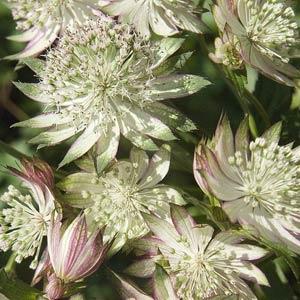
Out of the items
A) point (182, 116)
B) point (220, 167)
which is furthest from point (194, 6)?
point (220, 167)

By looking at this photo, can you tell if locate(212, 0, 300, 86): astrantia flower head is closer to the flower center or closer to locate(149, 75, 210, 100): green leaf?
the flower center

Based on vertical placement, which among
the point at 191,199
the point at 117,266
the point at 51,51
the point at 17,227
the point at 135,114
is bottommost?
the point at 117,266

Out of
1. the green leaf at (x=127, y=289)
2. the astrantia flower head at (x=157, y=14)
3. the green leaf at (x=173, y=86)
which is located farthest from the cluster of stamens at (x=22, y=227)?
the astrantia flower head at (x=157, y=14)

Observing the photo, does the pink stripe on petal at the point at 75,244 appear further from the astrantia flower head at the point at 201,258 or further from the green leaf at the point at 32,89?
the green leaf at the point at 32,89

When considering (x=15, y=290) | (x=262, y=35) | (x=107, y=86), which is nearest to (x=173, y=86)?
(x=107, y=86)

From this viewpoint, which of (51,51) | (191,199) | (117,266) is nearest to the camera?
(191,199)

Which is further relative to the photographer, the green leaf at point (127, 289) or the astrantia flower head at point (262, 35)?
the astrantia flower head at point (262, 35)

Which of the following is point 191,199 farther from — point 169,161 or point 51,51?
point 51,51
